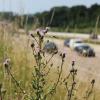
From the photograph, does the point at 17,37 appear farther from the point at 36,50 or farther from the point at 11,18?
the point at 36,50

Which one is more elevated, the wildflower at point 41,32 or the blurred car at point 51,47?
the wildflower at point 41,32

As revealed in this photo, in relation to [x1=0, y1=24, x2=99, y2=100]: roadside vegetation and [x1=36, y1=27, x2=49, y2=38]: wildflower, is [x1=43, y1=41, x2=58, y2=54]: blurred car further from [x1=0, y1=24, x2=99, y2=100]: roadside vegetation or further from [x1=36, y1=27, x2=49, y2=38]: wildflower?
[x1=36, y1=27, x2=49, y2=38]: wildflower

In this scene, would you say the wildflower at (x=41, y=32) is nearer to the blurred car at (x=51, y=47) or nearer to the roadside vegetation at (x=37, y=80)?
the roadside vegetation at (x=37, y=80)

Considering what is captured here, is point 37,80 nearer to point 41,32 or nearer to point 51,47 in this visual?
point 41,32

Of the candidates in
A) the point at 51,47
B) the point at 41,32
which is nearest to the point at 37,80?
the point at 41,32

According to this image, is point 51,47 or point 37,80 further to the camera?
point 51,47

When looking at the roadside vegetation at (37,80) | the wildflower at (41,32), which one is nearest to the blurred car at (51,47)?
the roadside vegetation at (37,80)

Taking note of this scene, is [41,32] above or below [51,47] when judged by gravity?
above

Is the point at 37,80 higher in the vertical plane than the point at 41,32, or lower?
lower

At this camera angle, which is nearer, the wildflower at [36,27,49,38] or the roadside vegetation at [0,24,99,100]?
the wildflower at [36,27,49,38]

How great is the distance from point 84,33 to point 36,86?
2517 inches

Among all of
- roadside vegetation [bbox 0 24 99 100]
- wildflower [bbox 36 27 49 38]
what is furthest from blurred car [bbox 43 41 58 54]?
wildflower [bbox 36 27 49 38]

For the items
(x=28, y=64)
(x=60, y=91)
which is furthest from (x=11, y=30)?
(x=60, y=91)

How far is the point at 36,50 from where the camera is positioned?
9.41ft
